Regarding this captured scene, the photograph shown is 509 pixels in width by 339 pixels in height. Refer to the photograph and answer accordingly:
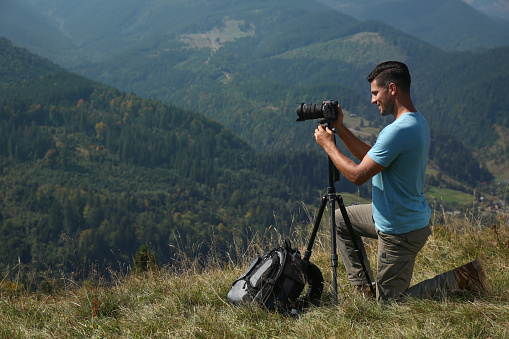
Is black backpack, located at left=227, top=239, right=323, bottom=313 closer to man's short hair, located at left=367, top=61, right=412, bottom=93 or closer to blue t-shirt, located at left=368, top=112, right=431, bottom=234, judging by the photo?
blue t-shirt, located at left=368, top=112, right=431, bottom=234

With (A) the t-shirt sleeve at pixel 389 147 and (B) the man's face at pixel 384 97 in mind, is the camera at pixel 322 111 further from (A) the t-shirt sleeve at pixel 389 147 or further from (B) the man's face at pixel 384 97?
(A) the t-shirt sleeve at pixel 389 147

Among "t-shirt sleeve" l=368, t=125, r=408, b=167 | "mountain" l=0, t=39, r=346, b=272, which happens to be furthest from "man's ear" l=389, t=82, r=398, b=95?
"mountain" l=0, t=39, r=346, b=272

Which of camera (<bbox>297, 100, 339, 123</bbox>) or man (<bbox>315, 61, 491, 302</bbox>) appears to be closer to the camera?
man (<bbox>315, 61, 491, 302</bbox>)

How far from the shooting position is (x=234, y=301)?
358cm

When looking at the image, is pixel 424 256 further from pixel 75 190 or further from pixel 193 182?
pixel 193 182

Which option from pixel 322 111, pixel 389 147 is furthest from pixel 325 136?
pixel 389 147

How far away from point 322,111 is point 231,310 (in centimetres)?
177

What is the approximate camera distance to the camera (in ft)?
11.2

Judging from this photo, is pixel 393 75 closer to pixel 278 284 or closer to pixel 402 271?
pixel 402 271

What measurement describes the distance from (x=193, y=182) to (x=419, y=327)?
14731 cm

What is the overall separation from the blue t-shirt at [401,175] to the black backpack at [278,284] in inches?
29.7

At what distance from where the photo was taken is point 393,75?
10.5 ft

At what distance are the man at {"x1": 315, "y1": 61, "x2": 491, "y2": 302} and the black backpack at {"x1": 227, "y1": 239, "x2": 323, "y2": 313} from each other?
2.05ft

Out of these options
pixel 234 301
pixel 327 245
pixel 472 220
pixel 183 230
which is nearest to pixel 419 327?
pixel 234 301
